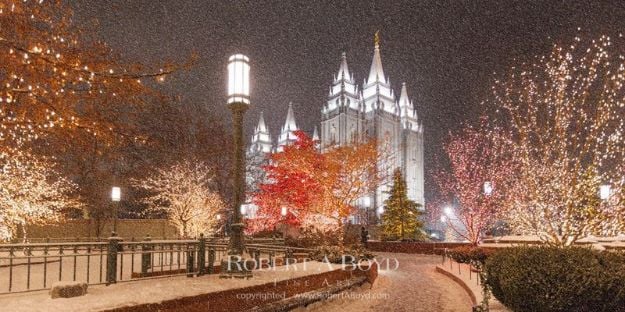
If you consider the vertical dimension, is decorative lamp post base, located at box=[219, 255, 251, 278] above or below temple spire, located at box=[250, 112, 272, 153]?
below

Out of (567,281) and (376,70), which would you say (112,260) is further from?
(376,70)

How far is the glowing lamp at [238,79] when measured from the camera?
9.91m

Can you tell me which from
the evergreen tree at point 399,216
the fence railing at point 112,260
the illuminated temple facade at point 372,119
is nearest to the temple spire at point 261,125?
the illuminated temple facade at point 372,119

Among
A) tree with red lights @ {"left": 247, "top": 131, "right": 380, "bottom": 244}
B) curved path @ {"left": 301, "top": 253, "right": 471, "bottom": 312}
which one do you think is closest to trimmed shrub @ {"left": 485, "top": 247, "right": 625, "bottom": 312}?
curved path @ {"left": 301, "top": 253, "right": 471, "bottom": 312}

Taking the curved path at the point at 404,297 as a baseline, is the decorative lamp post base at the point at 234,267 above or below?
above

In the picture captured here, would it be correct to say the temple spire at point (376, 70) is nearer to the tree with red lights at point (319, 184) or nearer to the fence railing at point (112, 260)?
the tree with red lights at point (319, 184)

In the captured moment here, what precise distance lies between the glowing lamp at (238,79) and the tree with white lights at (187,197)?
22438 millimetres

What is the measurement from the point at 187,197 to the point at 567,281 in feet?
90.2

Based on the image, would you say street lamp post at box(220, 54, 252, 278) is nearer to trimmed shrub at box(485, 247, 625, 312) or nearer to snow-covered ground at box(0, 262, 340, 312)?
snow-covered ground at box(0, 262, 340, 312)

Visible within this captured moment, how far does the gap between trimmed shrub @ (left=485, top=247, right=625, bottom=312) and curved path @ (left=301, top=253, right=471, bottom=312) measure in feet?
11.5

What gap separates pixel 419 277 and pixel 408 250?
17364 millimetres

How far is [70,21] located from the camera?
12023 mm

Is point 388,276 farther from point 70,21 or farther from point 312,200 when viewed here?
point 70,21

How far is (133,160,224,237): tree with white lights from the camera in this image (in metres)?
31.4
